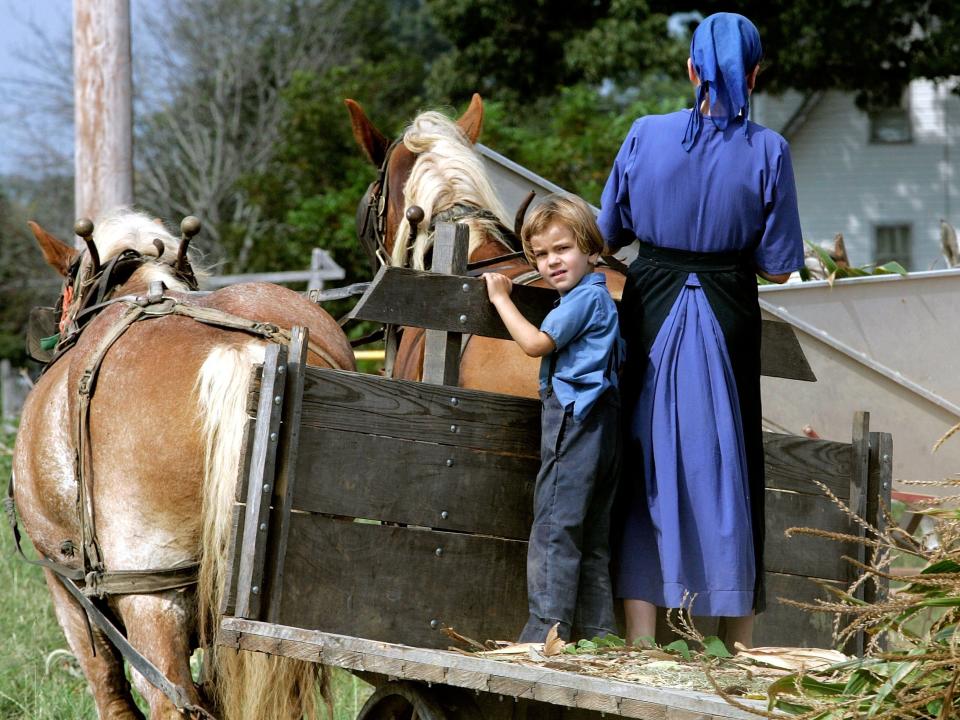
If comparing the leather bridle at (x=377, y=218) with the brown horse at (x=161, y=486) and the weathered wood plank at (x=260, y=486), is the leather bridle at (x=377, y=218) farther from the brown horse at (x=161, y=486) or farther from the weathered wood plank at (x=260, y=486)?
the weathered wood plank at (x=260, y=486)

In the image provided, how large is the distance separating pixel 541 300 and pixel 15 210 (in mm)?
27409

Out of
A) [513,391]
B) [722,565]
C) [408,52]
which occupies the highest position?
[408,52]

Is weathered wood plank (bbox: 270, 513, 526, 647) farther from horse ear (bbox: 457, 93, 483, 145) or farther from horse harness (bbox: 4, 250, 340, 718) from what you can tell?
horse ear (bbox: 457, 93, 483, 145)

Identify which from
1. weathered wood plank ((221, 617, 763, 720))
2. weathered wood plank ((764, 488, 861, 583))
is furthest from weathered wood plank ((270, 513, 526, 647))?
weathered wood plank ((764, 488, 861, 583))

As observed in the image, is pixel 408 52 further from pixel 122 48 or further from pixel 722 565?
pixel 722 565

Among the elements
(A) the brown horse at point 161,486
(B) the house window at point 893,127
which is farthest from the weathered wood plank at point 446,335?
(B) the house window at point 893,127

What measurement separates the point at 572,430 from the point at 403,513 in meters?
0.45

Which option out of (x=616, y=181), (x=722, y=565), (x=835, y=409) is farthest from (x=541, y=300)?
(x=835, y=409)

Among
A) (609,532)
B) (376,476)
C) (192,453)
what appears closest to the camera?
(376,476)

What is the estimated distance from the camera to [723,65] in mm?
2945

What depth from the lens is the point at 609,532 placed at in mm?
3029

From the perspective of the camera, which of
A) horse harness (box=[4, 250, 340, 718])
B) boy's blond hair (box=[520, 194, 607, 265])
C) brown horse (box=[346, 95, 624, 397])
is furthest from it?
brown horse (box=[346, 95, 624, 397])

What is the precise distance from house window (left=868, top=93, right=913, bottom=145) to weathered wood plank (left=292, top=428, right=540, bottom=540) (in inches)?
895

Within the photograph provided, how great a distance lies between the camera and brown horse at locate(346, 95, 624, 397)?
370 cm
